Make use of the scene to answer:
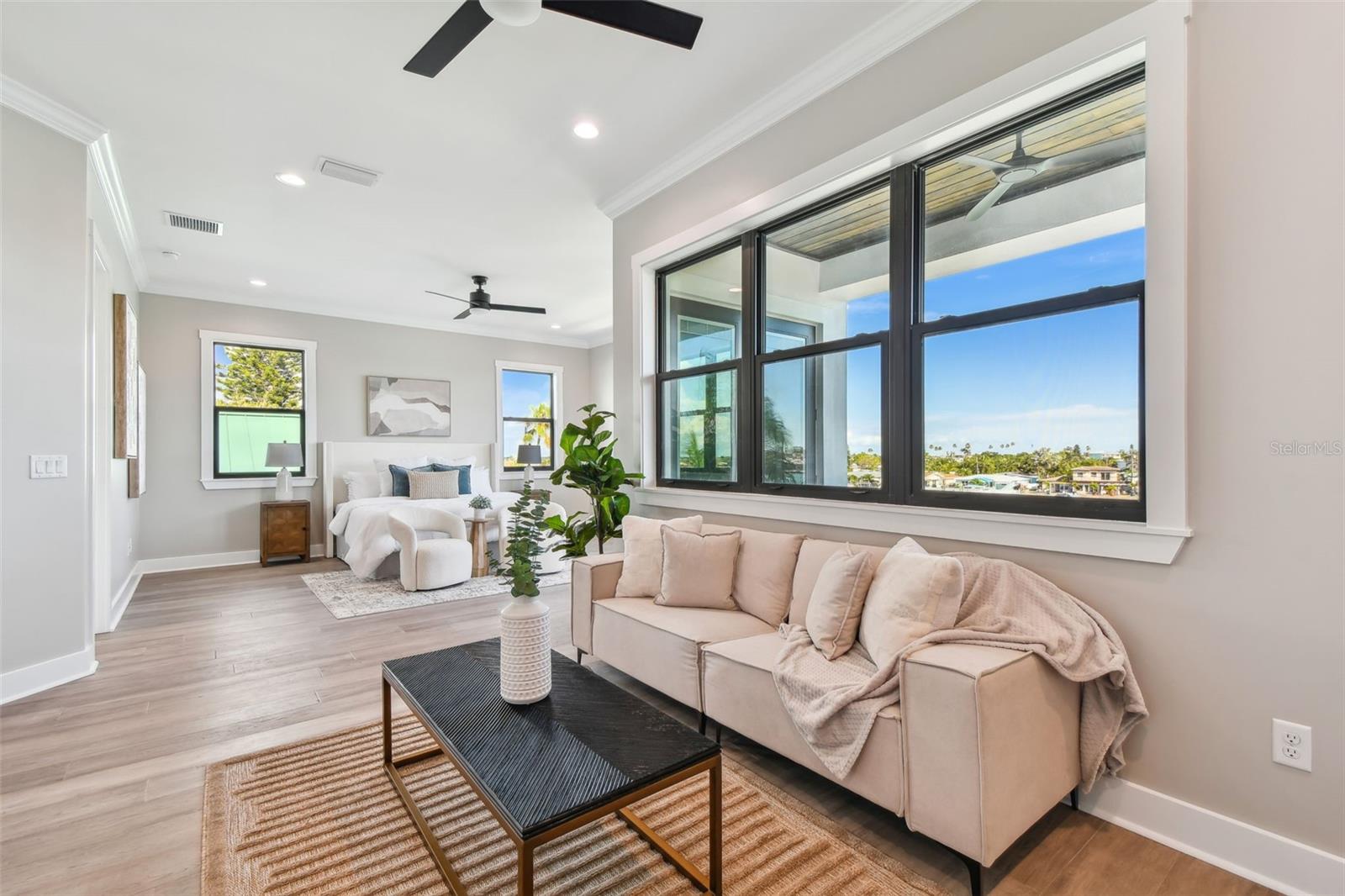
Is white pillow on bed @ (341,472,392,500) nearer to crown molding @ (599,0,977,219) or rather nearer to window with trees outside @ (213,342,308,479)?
window with trees outside @ (213,342,308,479)

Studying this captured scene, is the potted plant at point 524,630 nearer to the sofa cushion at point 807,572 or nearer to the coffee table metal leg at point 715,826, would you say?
the coffee table metal leg at point 715,826

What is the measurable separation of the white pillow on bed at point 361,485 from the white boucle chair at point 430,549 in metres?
1.40

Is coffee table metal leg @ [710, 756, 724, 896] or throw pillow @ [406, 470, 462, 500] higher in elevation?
throw pillow @ [406, 470, 462, 500]

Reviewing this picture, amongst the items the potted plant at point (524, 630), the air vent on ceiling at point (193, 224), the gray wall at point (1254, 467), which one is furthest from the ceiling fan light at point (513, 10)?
the air vent on ceiling at point (193, 224)

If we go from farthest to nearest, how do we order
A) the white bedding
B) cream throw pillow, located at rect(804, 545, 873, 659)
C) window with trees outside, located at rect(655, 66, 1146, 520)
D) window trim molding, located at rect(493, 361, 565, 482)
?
1. window trim molding, located at rect(493, 361, 565, 482)
2. the white bedding
3. cream throw pillow, located at rect(804, 545, 873, 659)
4. window with trees outside, located at rect(655, 66, 1146, 520)

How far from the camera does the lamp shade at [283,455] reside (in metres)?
6.21

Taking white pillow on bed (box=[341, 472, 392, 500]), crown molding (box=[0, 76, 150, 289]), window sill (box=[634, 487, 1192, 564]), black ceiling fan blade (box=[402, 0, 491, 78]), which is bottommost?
white pillow on bed (box=[341, 472, 392, 500])

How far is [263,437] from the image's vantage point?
6.54 meters

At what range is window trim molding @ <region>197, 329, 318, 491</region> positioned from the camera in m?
6.19

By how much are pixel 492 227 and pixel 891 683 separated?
13.9ft

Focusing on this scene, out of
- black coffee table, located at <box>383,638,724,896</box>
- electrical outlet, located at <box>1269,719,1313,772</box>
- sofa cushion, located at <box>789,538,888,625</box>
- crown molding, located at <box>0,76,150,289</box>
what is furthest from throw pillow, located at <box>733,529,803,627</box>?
crown molding, located at <box>0,76,150,289</box>

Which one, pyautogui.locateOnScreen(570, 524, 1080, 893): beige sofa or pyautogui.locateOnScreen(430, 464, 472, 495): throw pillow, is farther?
pyautogui.locateOnScreen(430, 464, 472, 495): throw pillow

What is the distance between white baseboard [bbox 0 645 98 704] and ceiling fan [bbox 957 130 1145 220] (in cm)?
481

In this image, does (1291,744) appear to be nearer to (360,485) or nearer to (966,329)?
(966,329)
